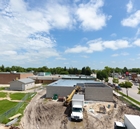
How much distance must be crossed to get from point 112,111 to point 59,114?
9552mm

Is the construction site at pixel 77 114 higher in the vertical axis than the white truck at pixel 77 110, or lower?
lower

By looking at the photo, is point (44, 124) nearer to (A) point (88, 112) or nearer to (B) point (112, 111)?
(A) point (88, 112)

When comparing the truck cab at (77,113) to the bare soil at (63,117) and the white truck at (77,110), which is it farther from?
the bare soil at (63,117)

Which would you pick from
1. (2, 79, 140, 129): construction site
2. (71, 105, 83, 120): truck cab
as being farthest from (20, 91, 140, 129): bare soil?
(71, 105, 83, 120): truck cab

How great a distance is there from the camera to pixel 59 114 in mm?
22422

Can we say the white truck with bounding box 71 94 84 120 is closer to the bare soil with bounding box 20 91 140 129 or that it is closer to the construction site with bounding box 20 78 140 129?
the construction site with bounding box 20 78 140 129

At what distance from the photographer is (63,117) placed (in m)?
21.2

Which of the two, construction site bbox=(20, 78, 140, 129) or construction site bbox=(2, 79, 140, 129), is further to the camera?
construction site bbox=(2, 79, 140, 129)

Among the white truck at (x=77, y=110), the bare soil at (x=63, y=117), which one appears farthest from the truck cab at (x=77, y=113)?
the bare soil at (x=63, y=117)

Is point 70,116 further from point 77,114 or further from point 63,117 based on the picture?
point 77,114

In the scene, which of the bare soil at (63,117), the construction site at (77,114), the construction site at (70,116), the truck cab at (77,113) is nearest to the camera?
the bare soil at (63,117)

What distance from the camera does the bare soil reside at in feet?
60.1

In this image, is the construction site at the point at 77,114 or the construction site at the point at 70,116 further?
the construction site at the point at 77,114

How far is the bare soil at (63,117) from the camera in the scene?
18331 mm
